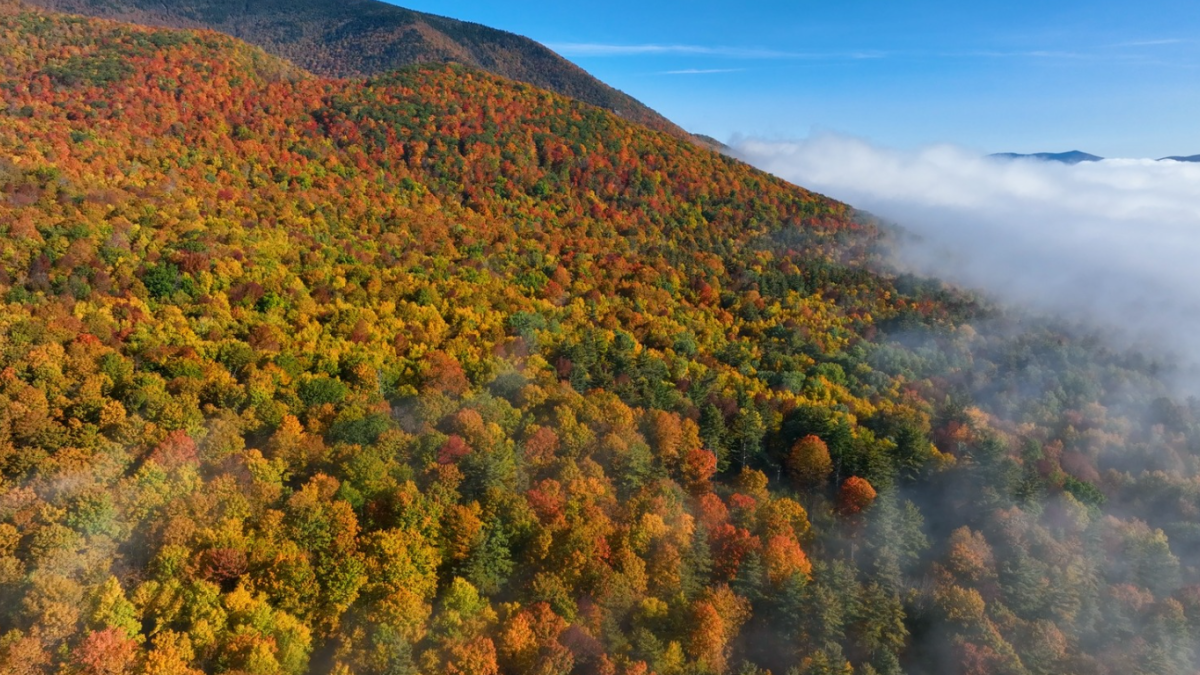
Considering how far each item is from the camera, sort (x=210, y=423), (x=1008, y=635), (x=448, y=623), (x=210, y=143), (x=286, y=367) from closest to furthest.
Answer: (x=448, y=623) < (x=1008, y=635) < (x=210, y=423) < (x=286, y=367) < (x=210, y=143)

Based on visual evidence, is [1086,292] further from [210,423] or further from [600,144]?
[210,423]

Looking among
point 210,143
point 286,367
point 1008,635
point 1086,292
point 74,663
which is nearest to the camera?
point 74,663

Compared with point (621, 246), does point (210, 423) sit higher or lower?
lower

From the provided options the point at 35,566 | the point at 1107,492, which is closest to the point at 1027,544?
the point at 1107,492

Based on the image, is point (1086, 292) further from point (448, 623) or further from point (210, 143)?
point (210, 143)

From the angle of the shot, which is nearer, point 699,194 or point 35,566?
point 35,566

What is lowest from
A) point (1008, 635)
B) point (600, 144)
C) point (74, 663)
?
point (74, 663)

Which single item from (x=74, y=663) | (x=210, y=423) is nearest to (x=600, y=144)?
(x=210, y=423)
